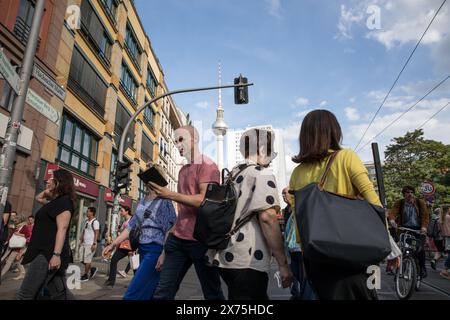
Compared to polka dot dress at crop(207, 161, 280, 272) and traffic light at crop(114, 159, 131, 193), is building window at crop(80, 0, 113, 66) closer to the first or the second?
traffic light at crop(114, 159, 131, 193)

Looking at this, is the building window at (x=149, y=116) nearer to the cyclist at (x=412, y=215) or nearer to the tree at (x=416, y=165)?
the cyclist at (x=412, y=215)

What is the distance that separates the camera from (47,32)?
513 inches

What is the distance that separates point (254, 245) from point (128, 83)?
23931mm

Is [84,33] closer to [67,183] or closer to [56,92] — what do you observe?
[56,92]

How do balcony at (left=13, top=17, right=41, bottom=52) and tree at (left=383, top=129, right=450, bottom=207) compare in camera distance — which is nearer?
balcony at (left=13, top=17, right=41, bottom=52)

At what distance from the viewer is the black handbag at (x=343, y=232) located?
62.6 inches

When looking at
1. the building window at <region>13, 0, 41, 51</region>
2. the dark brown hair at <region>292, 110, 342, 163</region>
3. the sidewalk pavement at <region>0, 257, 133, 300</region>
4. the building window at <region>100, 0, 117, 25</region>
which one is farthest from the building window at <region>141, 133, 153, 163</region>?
the dark brown hair at <region>292, 110, 342, 163</region>

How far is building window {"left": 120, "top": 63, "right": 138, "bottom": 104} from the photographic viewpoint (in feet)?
74.8

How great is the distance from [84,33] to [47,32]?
136 inches

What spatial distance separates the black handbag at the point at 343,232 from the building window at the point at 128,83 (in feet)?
73.2

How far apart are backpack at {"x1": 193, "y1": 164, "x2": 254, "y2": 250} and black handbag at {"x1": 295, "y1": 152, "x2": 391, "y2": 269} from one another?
0.58 metres

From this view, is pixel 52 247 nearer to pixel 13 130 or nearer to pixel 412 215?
pixel 13 130

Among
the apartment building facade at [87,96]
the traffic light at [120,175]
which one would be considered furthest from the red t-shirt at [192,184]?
the apartment building facade at [87,96]

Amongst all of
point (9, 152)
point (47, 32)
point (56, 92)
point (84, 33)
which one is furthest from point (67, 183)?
point (84, 33)
